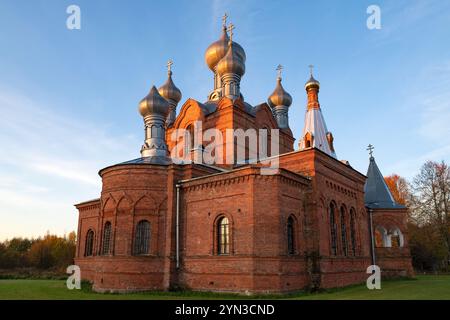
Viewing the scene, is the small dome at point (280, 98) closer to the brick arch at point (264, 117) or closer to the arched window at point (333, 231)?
the brick arch at point (264, 117)

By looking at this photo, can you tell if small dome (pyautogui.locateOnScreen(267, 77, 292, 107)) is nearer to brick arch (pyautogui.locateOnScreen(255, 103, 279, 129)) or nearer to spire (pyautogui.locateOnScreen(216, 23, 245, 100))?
brick arch (pyautogui.locateOnScreen(255, 103, 279, 129))

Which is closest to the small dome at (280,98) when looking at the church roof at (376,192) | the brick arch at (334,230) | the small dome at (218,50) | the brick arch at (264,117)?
the brick arch at (264,117)

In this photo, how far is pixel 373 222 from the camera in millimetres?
21234

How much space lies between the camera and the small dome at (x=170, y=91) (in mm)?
25609

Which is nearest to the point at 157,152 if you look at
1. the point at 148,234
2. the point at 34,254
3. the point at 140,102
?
the point at 140,102

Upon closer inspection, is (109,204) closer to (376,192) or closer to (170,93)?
(170,93)

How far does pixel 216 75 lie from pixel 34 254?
33501 mm

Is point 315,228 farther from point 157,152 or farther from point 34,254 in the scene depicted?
point 34,254

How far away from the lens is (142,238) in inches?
603

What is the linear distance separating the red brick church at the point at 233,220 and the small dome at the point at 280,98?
212 inches

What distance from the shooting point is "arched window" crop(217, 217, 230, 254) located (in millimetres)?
13973

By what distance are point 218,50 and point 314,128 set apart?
8292 millimetres

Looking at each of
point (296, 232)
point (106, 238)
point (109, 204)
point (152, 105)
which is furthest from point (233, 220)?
point (152, 105)

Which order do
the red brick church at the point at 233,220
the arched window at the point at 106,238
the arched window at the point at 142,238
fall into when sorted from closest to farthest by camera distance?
the red brick church at the point at 233,220, the arched window at the point at 142,238, the arched window at the point at 106,238
